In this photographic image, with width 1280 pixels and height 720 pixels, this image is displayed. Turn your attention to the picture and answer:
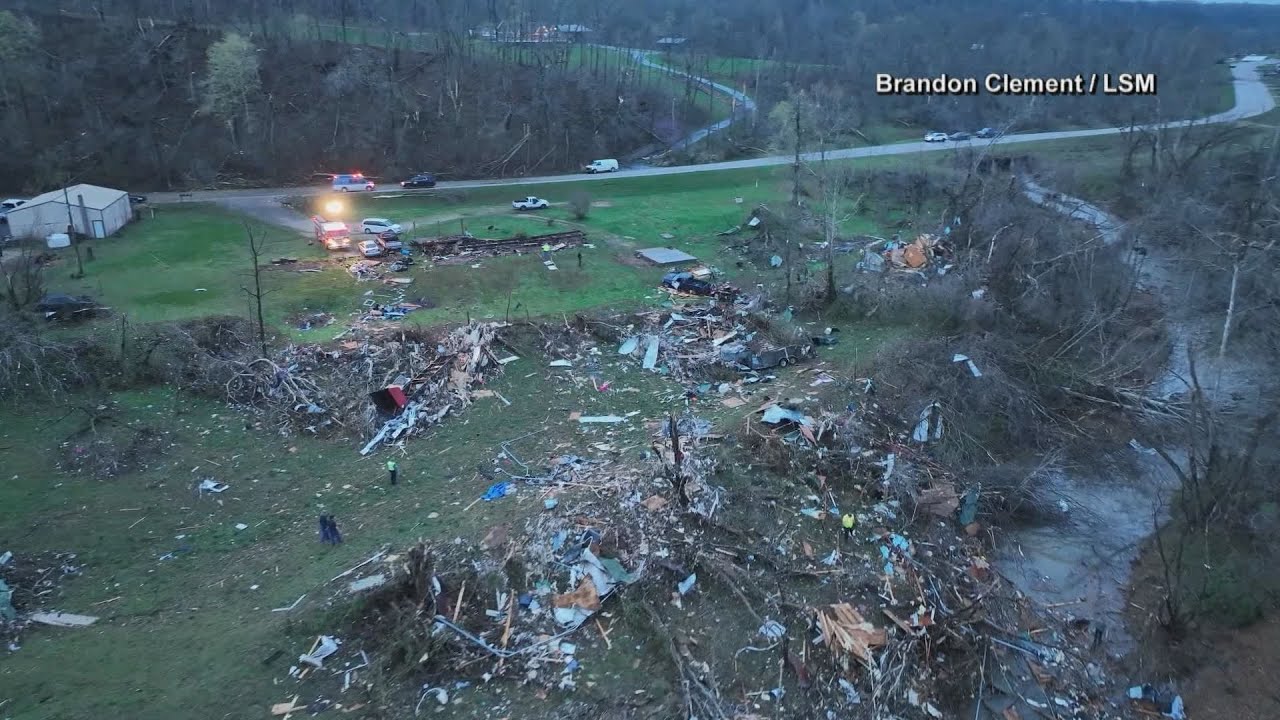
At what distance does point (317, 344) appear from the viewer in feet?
62.0

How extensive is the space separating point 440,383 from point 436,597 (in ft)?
23.6

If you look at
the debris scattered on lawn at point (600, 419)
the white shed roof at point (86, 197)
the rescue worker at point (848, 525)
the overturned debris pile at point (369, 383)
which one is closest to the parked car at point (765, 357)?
the debris scattered on lawn at point (600, 419)

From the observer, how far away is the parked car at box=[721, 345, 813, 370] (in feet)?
61.3

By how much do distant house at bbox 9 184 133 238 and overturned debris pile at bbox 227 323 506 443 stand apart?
14380 millimetres

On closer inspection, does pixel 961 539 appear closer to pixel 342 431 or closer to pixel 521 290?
pixel 342 431

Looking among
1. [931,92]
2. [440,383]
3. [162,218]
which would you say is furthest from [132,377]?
[931,92]

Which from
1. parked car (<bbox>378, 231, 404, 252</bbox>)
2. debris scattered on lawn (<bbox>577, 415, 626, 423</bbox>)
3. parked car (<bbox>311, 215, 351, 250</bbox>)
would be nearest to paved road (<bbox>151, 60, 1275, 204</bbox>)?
parked car (<bbox>311, 215, 351, 250</bbox>)

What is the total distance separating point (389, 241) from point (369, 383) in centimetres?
1068

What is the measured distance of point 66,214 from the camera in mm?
26766

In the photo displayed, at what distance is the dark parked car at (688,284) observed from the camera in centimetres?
2327

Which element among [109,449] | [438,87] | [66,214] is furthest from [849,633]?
[438,87]

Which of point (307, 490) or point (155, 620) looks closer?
point (155, 620)

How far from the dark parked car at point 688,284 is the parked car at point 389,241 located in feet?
31.2

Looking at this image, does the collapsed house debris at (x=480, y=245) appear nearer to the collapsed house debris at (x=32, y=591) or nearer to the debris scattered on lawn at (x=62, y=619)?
the collapsed house debris at (x=32, y=591)
